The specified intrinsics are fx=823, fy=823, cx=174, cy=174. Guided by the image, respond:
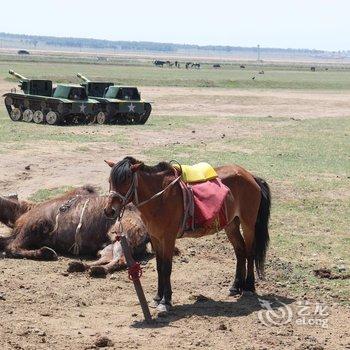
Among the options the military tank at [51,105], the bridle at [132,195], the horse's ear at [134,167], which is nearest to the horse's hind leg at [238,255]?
the bridle at [132,195]

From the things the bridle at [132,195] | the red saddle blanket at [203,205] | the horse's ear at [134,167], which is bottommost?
the red saddle blanket at [203,205]

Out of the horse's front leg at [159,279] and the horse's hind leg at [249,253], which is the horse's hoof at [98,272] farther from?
the horse's hind leg at [249,253]

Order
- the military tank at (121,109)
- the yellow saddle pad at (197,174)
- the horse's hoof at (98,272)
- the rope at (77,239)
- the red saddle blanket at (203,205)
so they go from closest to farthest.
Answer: the red saddle blanket at (203,205) < the yellow saddle pad at (197,174) < the horse's hoof at (98,272) < the rope at (77,239) < the military tank at (121,109)

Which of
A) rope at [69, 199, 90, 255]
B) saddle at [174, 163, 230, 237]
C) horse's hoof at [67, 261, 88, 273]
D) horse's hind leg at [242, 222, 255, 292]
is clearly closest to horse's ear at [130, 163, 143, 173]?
saddle at [174, 163, 230, 237]

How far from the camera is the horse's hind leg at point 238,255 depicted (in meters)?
9.23

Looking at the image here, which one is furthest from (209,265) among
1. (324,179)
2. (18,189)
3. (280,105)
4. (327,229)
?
(280,105)

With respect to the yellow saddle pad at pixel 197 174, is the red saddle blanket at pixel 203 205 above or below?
below

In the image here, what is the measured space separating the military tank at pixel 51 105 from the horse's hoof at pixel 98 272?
2061 centimetres

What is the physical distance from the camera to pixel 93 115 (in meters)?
31.3

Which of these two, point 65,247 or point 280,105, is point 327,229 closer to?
point 65,247

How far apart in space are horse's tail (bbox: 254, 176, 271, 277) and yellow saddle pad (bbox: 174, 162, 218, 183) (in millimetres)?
718

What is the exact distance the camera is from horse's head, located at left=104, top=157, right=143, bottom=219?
26.7ft

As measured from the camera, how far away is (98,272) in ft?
32.1

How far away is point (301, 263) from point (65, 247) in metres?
3.12
